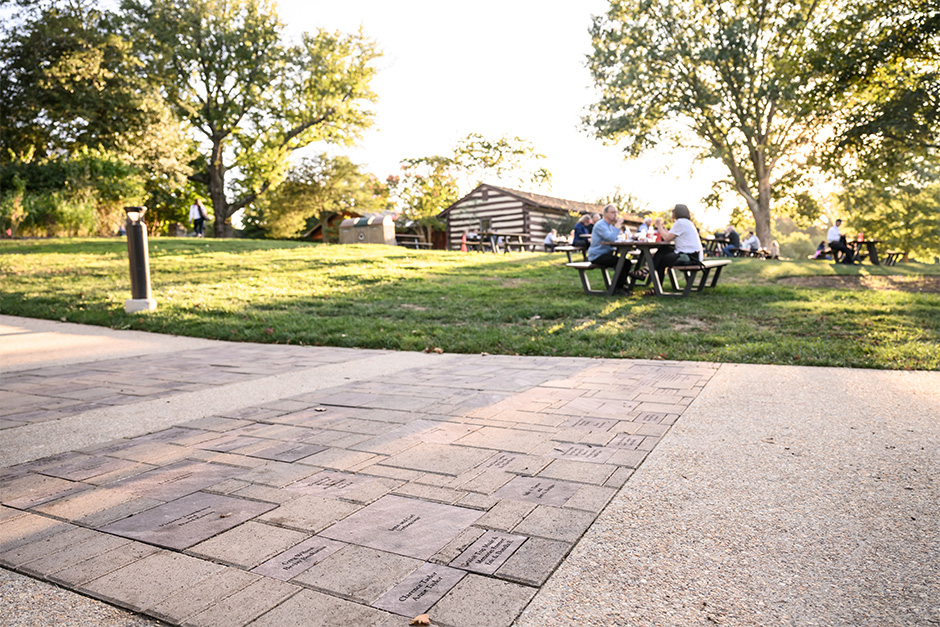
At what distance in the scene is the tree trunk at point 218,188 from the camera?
3534 cm

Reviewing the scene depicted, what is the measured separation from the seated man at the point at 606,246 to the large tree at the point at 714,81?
18228mm

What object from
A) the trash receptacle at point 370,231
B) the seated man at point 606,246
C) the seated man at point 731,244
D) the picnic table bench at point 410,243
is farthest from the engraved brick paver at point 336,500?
the picnic table bench at point 410,243

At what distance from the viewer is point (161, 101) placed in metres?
26.0

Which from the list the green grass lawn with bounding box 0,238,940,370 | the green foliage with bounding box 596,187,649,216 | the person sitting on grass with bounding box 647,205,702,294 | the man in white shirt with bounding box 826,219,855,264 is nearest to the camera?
the green grass lawn with bounding box 0,238,940,370

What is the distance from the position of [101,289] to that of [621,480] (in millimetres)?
10773

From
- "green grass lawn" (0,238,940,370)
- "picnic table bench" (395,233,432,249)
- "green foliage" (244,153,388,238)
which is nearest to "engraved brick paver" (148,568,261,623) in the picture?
"green grass lawn" (0,238,940,370)

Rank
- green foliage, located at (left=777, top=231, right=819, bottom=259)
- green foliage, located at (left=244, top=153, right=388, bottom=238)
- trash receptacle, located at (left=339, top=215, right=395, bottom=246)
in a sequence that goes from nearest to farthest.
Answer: trash receptacle, located at (left=339, top=215, right=395, bottom=246) < green foliage, located at (left=244, top=153, right=388, bottom=238) < green foliage, located at (left=777, top=231, right=819, bottom=259)

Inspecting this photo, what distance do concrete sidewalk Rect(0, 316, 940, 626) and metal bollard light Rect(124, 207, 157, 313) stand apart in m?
4.59

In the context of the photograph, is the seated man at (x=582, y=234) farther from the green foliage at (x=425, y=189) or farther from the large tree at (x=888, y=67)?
the green foliage at (x=425, y=189)

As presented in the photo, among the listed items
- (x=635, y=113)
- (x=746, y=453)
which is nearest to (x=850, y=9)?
(x=635, y=113)

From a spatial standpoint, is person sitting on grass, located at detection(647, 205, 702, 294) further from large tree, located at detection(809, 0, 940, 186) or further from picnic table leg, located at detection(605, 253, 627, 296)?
large tree, located at detection(809, 0, 940, 186)

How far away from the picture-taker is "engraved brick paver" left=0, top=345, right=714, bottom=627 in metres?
1.85

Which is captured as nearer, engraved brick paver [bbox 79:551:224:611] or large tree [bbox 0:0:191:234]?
engraved brick paver [bbox 79:551:224:611]

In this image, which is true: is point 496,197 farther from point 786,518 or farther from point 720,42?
point 786,518
